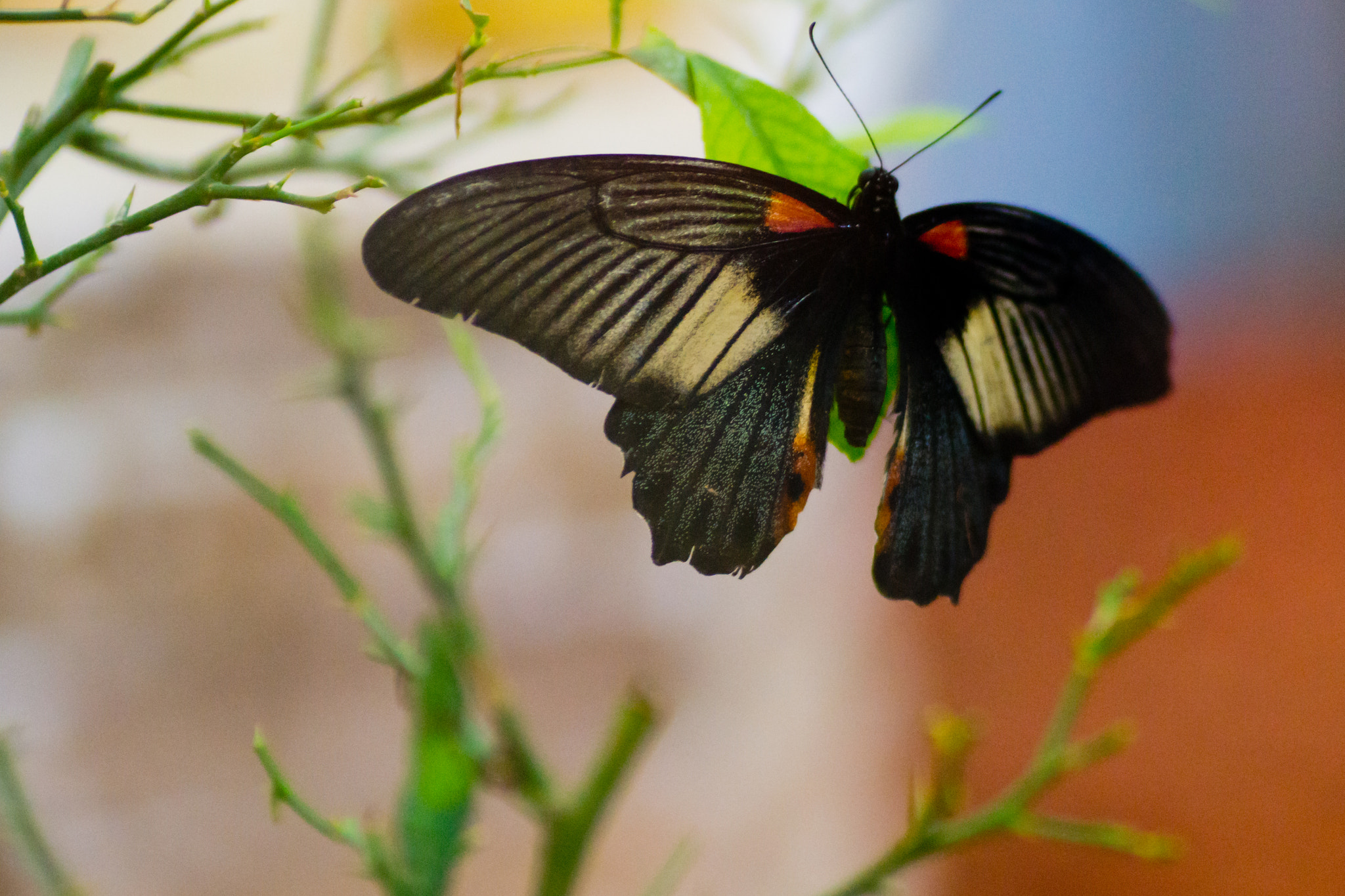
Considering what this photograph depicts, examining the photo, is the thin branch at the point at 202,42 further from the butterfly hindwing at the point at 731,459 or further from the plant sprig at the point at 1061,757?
the plant sprig at the point at 1061,757

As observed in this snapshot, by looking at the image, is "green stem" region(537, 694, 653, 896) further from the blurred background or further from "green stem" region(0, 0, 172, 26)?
the blurred background

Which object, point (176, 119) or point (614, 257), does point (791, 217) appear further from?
point (176, 119)

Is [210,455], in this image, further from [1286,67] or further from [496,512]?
[1286,67]

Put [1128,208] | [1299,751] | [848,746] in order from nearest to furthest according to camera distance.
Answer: [1299,751] < [1128,208] < [848,746]

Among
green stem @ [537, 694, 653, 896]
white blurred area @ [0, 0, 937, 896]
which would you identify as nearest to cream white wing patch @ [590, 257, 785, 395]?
green stem @ [537, 694, 653, 896]

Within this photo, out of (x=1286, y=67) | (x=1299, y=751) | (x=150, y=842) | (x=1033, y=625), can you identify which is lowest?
(x=150, y=842)

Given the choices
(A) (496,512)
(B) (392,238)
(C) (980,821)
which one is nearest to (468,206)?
(B) (392,238)

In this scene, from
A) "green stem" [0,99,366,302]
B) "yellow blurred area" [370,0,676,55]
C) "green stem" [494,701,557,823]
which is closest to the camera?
"green stem" [0,99,366,302]
